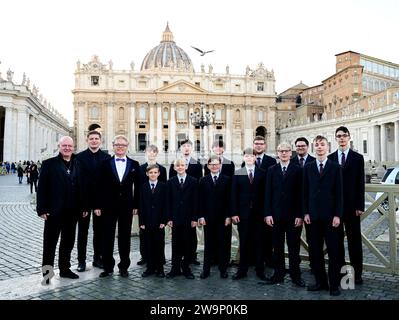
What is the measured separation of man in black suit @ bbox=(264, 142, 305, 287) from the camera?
516cm

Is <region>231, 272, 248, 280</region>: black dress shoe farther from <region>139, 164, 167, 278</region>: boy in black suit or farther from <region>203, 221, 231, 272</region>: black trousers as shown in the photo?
<region>139, 164, 167, 278</region>: boy in black suit

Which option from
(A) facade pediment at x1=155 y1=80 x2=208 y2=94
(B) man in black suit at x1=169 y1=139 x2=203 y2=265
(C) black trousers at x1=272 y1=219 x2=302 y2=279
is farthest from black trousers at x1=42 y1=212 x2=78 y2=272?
(A) facade pediment at x1=155 y1=80 x2=208 y2=94

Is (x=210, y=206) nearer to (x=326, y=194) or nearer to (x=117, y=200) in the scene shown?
(x=117, y=200)

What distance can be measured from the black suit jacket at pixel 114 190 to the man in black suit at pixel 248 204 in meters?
1.57

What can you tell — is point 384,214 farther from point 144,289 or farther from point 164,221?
point 144,289

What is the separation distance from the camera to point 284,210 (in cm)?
517

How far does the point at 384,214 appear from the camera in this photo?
5.49m

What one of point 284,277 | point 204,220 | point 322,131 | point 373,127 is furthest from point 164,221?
point 322,131

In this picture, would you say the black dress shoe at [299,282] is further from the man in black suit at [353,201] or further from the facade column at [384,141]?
the facade column at [384,141]

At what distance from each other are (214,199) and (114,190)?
150cm

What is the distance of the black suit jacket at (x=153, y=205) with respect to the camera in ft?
18.4

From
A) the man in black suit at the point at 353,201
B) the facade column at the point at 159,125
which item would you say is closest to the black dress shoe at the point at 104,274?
the man in black suit at the point at 353,201

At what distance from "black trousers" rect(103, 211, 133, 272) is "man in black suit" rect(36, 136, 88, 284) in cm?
45

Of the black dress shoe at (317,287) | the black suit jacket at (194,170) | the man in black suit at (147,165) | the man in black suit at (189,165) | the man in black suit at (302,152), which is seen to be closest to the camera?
the black dress shoe at (317,287)
